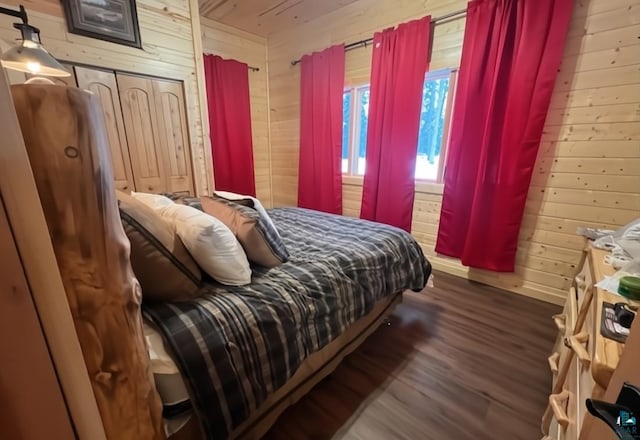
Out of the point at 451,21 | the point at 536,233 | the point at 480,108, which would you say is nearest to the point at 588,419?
the point at 536,233

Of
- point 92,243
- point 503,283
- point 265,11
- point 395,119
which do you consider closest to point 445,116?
point 395,119

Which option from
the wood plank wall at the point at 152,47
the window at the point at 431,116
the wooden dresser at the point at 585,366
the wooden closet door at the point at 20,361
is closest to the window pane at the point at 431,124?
the window at the point at 431,116

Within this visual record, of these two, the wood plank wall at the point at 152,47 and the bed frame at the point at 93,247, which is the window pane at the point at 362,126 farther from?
the bed frame at the point at 93,247

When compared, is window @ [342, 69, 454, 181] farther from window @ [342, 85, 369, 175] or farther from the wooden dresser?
the wooden dresser

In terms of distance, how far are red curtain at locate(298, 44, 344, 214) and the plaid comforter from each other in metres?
1.86

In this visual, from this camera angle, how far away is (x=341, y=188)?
354cm

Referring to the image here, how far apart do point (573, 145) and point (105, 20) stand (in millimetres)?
3840

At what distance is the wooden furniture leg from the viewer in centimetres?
48

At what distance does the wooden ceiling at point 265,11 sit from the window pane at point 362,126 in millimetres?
969

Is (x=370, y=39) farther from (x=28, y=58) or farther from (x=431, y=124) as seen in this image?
(x=28, y=58)

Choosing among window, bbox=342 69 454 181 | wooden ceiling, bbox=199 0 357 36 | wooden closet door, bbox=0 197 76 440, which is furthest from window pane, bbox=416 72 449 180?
wooden closet door, bbox=0 197 76 440

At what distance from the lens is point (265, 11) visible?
10.5 ft

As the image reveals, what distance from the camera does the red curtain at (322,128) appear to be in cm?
326

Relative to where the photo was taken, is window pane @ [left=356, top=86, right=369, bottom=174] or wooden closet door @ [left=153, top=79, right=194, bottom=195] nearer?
wooden closet door @ [left=153, top=79, right=194, bottom=195]
